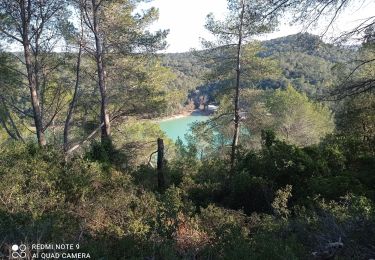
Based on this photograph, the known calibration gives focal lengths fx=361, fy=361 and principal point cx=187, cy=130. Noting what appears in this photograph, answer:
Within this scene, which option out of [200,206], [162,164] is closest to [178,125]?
[162,164]

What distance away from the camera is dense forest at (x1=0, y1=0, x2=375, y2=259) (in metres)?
Result: 4.43

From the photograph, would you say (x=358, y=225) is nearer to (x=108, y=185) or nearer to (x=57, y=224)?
(x=57, y=224)

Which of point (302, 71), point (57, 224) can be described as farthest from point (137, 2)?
point (302, 71)

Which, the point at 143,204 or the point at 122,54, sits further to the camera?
the point at 122,54

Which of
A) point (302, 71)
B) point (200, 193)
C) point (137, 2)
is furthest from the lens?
point (302, 71)

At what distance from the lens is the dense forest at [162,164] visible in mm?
4426

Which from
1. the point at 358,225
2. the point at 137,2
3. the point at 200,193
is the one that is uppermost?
the point at 137,2

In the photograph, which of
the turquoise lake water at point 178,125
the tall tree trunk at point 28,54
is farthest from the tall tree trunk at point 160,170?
the turquoise lake water at point 178,125

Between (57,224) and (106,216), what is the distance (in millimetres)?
1141

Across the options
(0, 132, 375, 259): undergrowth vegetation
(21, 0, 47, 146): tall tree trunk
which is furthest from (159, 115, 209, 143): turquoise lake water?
(0, 132, 375, 259): undergrowth vegetation

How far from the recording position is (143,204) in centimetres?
700

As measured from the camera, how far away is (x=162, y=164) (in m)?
10.6

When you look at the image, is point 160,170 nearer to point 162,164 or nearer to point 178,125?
point 162,164

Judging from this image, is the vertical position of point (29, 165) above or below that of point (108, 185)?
above
